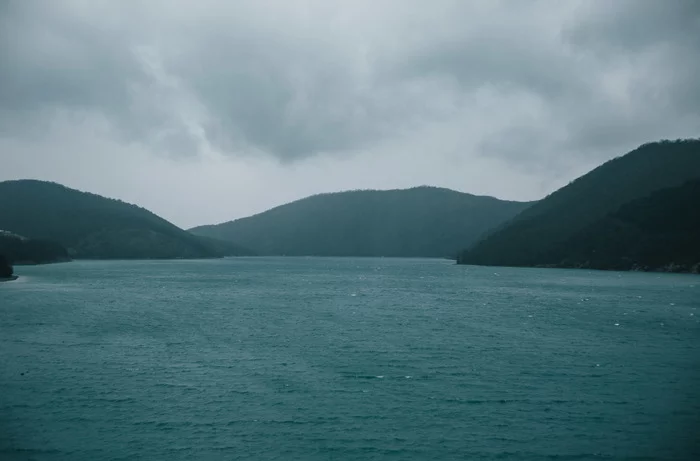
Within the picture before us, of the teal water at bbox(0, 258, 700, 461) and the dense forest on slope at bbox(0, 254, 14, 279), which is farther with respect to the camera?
the dense forest on slope at bbox(0, 254, 14, 279)

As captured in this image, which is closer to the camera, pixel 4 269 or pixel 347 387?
pixel 347 387

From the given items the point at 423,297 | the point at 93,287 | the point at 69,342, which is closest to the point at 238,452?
the point at 69,342

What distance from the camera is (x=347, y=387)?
116ft

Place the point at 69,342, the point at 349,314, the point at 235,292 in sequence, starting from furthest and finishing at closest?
the point at 235,292 < the point at 349,314 < the point at 69,342

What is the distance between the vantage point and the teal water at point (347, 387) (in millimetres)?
25672

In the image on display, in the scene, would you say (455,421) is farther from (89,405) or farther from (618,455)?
(89,405)

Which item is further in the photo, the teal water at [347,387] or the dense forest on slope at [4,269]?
the dense forest on slope at [4,269]

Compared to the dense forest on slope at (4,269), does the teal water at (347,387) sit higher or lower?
lower

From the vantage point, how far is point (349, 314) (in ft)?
241

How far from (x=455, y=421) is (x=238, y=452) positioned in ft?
37.2

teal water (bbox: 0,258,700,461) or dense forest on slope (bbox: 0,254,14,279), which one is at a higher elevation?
dense forest on slope (bbox: 0,254,14,279)

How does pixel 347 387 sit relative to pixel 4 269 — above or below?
below

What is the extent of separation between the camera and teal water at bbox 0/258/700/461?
25672mm

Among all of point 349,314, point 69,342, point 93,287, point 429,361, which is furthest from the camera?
point 93,287
